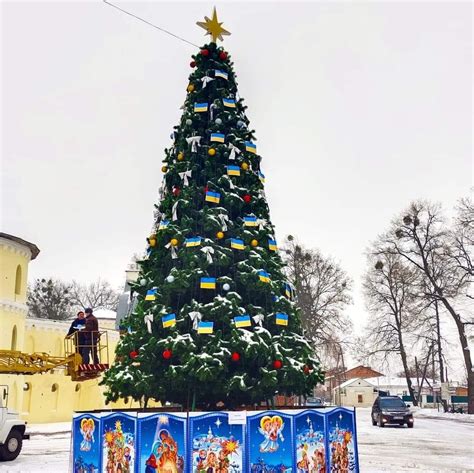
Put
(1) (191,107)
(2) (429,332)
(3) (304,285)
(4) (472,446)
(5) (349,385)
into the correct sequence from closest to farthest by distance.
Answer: (1) (191,107), (4) (472,446), (2) (429,332), (3) (304,285), (5) (349,385)

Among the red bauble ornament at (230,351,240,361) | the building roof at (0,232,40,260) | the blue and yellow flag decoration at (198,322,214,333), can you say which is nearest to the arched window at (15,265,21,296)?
the building roof at (0,232,40,260)

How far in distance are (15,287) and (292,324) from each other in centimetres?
2678

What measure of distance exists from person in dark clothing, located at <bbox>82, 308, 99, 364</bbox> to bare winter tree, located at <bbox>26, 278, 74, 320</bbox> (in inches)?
1928

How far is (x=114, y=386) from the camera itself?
11.0 m

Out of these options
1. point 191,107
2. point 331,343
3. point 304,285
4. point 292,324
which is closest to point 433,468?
point 292,324

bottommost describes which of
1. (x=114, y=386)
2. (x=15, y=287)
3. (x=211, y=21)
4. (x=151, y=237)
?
(x=114, y=386)

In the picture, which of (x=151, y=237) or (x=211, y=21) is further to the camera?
(x=211, y=21)

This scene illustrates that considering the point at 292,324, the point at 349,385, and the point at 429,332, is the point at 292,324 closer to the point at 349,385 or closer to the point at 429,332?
the point at 429,332

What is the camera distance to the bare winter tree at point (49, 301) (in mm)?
62625

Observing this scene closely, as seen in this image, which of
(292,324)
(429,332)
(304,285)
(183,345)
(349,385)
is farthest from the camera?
(349,385)

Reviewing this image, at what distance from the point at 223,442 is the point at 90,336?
7143mm

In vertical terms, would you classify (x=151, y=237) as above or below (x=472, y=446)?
above

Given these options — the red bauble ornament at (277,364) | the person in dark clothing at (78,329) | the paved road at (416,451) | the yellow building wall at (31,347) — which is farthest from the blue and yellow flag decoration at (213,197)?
the yellow building wall at (31,347)

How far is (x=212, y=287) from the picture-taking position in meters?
11.1
